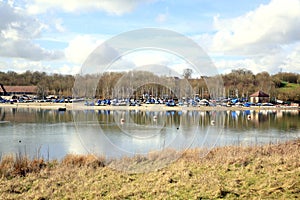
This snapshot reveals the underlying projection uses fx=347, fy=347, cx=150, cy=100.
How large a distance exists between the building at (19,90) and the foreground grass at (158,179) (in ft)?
319

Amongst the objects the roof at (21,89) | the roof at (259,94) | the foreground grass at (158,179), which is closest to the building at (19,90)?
the roof at (21,89)

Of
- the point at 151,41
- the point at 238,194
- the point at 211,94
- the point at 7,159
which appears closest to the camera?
the point at 238,194

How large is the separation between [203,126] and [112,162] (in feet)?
28.6

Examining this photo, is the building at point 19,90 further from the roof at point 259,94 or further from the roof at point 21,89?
the roof at point 259,94

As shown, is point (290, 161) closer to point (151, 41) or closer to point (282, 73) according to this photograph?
point (151, 41)

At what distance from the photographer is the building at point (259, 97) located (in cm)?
8549

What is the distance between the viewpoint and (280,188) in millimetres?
6824

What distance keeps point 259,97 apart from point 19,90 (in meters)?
68.9

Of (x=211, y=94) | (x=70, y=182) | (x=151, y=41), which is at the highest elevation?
(x=151, y=41)

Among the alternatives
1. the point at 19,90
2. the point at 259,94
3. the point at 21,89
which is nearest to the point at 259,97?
the point at 259,94

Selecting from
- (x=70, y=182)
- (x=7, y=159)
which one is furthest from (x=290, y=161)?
(x=7, y=159)

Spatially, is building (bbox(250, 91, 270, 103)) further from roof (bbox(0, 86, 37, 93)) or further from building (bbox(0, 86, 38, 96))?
roof (bbox(0, 86, 37, 93))

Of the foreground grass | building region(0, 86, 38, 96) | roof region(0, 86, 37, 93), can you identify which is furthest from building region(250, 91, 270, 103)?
the foreground grass

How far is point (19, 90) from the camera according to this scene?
104375 millimetres
